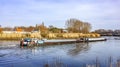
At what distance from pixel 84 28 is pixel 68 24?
33.2 feet

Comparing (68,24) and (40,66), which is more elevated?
(68,24)

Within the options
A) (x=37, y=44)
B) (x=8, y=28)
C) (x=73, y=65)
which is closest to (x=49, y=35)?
(x=37, y=44)

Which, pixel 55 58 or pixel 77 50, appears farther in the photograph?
pixel 77 50

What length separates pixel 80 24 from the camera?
110875mm

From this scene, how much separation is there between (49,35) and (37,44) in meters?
27.4

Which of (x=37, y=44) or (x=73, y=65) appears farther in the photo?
(x=37, y=44)

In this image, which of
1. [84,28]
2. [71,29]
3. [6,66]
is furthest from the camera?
[84,28]

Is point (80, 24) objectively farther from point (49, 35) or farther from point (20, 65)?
point (20, 65)

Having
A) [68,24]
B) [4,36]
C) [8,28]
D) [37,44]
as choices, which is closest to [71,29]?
[68,24]

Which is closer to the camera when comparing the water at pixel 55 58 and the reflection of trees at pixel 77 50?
the water at pixel 55 58

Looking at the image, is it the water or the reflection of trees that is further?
the reflection of trees

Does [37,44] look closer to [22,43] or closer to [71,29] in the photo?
[22,43]

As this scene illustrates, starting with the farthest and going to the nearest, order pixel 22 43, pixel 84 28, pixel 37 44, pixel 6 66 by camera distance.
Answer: pixel 84 28
pixel 37 44
pixel 22 43
pixel 6 66

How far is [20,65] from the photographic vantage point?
21.5 metres
